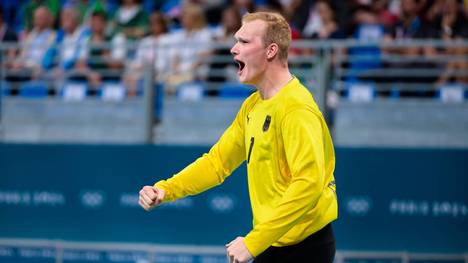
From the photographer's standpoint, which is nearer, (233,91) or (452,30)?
(452,30)

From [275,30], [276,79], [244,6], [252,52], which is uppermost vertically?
[275,30]

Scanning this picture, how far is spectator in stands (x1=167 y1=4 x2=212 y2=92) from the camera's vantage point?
11.7 meters

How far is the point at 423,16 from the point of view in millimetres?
11500

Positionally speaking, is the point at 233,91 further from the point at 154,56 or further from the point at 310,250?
the point at 310,250

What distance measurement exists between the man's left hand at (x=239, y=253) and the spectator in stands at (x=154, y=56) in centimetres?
659

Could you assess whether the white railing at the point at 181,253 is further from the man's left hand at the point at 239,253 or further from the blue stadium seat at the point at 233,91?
the man's left hand at the point at 239,253

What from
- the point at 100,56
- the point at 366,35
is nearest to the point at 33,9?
the point at 100,56

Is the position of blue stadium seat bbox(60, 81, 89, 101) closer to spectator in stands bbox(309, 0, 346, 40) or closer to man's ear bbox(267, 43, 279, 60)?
spectator in stands bbox(309, 0, 346, 40)

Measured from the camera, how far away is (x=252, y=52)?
219 inches

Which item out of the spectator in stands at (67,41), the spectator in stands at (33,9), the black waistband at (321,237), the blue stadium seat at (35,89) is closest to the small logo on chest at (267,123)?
the black waistband at (321,237)

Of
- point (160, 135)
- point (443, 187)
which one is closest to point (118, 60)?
point (160, 135)

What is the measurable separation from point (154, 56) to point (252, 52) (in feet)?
20.8

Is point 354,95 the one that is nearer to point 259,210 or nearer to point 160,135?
point 160,135

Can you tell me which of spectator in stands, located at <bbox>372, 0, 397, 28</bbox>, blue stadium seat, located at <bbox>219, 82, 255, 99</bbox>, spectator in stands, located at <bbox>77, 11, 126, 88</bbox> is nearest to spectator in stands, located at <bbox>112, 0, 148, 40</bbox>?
spectator in stands, located at <bbox>77, 11, 126, 88</bbox>
